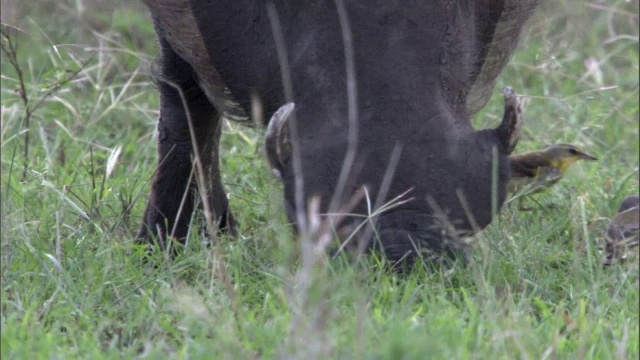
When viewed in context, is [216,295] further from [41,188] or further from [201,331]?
[41,188]

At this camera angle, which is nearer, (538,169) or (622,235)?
(622,235)

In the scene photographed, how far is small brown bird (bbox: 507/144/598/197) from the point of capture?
358cm

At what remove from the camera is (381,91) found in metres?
2.60

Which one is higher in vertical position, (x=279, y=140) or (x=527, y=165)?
(x=279, y=140)

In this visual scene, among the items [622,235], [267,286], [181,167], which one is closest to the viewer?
[267,286]

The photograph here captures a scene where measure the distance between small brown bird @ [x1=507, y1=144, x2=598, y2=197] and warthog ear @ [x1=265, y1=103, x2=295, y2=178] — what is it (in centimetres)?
112

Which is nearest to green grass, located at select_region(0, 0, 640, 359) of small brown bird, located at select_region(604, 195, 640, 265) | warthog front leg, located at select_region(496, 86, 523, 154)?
small brown bird, located at select_region(604, 195, 640, 265)

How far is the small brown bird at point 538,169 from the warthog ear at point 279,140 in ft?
3.68

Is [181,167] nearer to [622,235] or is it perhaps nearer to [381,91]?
[381,91]

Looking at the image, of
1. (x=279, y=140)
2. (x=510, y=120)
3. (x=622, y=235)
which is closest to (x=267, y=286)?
(x=279, y=140)

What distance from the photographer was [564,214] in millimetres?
3645

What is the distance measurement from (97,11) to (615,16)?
268 centimetres

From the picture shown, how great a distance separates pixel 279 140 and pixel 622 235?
2.79 feet

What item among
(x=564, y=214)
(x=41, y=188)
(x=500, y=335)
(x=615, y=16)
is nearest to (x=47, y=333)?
(x=500, y=335)
